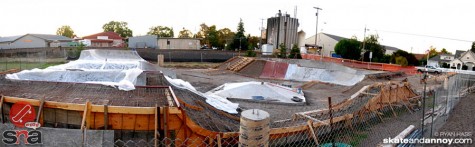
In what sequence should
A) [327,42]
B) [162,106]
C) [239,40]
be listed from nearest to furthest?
[162,106] → [239,40] → [327,42]

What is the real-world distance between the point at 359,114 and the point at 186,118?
5.51m

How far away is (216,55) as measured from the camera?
117ft

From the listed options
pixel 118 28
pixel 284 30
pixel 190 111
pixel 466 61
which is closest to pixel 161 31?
pixel 118 28

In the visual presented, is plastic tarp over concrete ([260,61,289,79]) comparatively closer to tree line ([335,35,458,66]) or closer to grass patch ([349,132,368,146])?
tree line ([335,35,458,66])

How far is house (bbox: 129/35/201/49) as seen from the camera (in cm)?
4162

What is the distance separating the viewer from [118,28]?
72688 millimetres

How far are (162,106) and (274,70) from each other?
20.4m

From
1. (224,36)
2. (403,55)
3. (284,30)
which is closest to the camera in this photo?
(403,55)

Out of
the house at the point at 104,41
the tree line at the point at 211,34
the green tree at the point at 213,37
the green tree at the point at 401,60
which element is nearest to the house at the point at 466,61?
the green tree at the point at 401,60

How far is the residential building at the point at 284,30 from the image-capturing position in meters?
48.3

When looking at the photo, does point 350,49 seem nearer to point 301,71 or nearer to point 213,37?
point 301,71

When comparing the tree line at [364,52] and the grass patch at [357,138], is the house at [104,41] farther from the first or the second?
the grass patch at [357,138]

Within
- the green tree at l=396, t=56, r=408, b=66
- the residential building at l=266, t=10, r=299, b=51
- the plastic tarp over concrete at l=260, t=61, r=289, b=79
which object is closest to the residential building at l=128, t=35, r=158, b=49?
the residential building at l=266, t=10, r=299, b=51

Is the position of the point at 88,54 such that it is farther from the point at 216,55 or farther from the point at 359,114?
the point at 216,55
